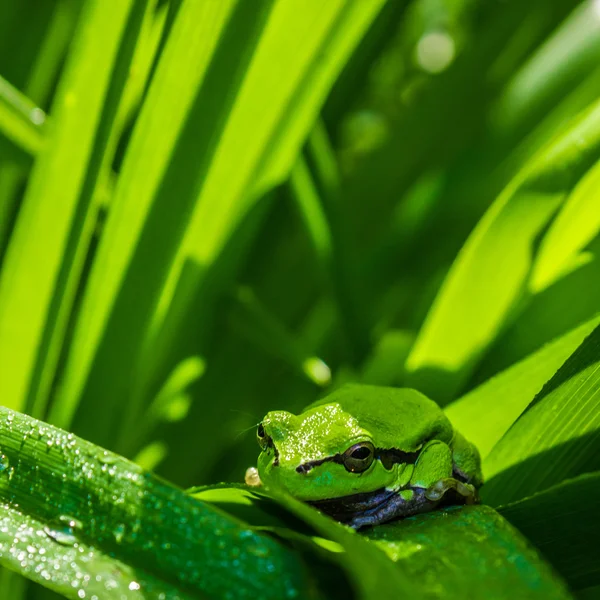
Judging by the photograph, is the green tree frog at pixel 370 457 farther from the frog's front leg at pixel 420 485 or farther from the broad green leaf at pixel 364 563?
the broad green leaf at pixel 364 563

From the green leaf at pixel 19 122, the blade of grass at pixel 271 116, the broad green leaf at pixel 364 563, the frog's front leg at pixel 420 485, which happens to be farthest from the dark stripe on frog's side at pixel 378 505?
the green leaf at pixel 19 122

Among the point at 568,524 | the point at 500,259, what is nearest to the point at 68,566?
the point at 568,524

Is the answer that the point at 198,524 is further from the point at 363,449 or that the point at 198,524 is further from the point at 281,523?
the point at 363,449

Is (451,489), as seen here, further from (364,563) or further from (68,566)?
(68,566)

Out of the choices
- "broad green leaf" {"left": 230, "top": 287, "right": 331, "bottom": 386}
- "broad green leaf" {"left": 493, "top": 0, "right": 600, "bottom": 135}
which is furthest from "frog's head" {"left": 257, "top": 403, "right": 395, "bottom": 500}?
"broad green leaf" {"left": 493, "top": 0, "right": 600, "bottom": 135}

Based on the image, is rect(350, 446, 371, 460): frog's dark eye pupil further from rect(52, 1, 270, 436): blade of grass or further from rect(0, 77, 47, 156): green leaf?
rect(0, 77, 47, 156): green leaf

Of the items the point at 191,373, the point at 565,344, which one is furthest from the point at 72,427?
the point at 565,344
